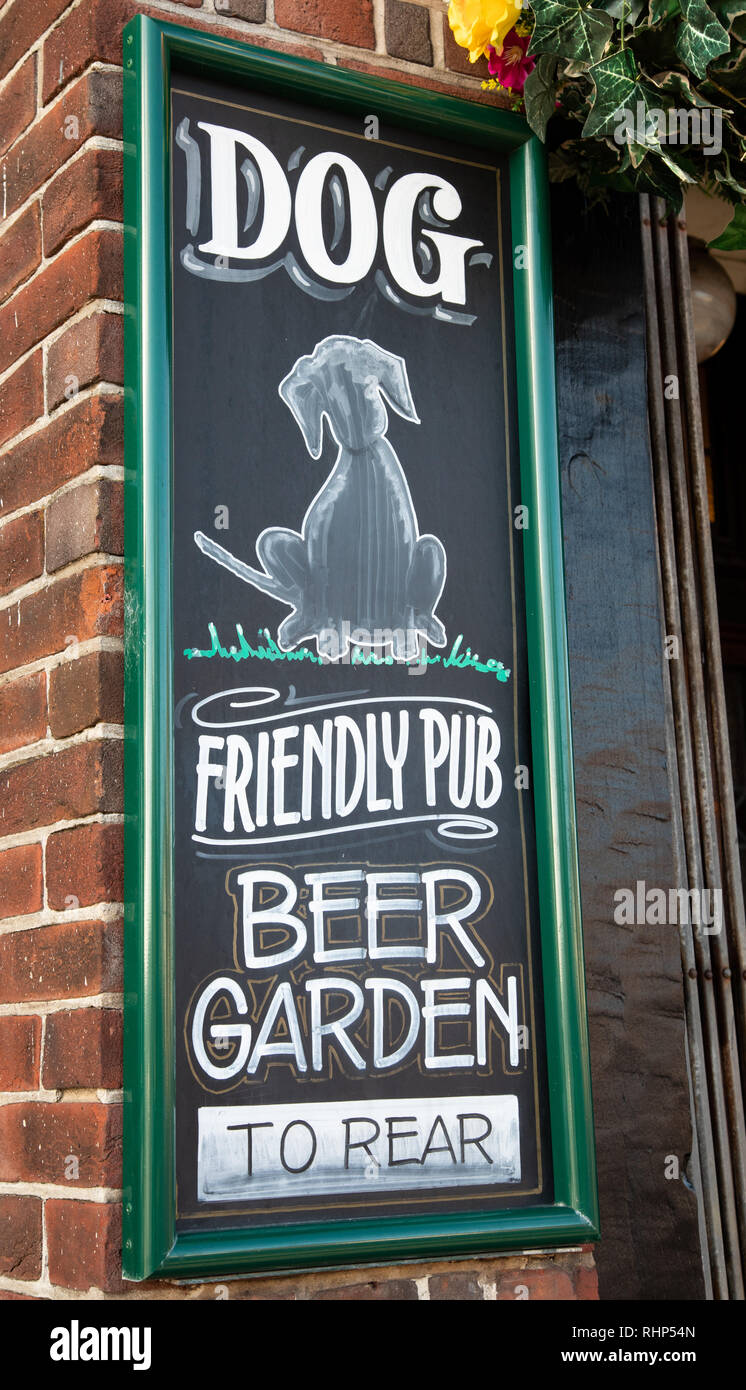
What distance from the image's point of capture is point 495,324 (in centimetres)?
205

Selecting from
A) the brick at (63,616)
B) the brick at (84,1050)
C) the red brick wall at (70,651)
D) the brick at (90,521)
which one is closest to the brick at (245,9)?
the red brick wall at (70,651)

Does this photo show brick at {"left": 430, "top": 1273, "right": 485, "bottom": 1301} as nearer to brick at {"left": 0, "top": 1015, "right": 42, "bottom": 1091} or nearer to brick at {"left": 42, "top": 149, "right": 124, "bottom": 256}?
brick at {"left": 0, "top": 1015, "right": 42, "bottom": 1091}

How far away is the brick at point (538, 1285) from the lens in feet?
5.98

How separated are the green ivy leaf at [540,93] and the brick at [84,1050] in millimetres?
1350

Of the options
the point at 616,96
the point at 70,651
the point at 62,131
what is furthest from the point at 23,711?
the point at 616,96

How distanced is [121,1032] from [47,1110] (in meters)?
0.17

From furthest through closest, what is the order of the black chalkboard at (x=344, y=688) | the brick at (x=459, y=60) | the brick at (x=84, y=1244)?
the brick at (x=459, y=60) < the black chalkboard at (x=344, y=688) < the brick at (x=84, y=1244)

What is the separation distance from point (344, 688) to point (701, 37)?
39.0 inches

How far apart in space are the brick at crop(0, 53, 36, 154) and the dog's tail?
0.74 meters

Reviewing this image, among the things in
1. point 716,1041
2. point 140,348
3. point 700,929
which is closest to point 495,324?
point 140,348

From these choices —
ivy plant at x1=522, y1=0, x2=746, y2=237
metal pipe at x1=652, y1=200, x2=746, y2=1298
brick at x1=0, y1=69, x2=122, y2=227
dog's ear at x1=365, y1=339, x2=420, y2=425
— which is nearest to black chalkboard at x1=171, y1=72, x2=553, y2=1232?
dog's ear at x1=365, y1=339, x2=420, y2=425

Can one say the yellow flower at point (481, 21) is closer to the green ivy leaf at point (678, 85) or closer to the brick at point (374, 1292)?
the green ivy leaf at point (678, 85)

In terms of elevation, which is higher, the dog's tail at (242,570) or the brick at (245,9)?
the brick at (245,9)

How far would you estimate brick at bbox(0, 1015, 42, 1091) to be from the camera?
176cm
